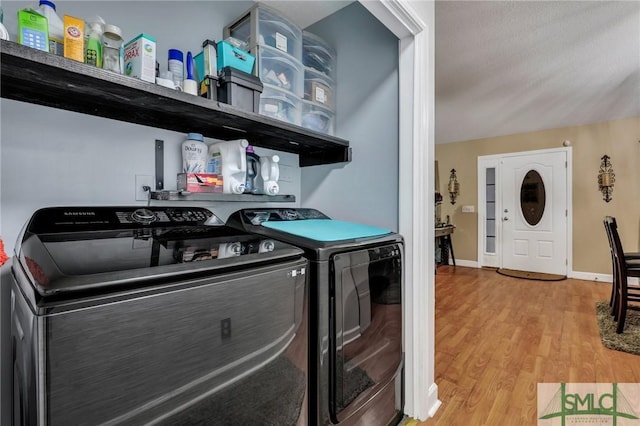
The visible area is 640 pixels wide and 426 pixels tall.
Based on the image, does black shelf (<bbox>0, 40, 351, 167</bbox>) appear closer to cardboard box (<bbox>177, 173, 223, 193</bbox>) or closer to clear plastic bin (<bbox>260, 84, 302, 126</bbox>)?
clear plastic bin (<bbox>260, 84, 302, 126</bbox>)

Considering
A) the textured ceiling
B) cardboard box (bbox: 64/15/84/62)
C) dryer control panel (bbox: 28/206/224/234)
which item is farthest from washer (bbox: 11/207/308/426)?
the textured ceiling

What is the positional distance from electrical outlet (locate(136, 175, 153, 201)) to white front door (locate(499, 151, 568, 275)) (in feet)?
17.9

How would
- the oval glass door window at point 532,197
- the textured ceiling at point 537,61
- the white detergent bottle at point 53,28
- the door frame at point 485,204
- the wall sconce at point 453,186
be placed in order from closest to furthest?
the white detergent bottle at point 53,28 → the textured ceiling at point 537,61 → the oval glass door window at point 532,197 → the door frame at point 485,204 → the wall sconce at point 453,186

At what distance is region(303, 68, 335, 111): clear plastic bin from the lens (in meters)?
1.77

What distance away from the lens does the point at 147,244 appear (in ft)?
3.01

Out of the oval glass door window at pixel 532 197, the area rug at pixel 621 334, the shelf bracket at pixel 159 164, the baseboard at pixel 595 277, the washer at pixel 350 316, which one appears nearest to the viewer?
the washer at pixel 350 316

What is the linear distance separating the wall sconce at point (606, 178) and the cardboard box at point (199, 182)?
5298 millimetres

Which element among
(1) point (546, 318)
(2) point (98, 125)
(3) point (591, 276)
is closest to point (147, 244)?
(2) point (98, 125)

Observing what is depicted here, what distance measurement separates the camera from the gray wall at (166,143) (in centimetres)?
100

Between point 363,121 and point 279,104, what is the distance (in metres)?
0.52

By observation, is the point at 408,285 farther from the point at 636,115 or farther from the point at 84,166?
the point at 636,115

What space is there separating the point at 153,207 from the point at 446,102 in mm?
3657
